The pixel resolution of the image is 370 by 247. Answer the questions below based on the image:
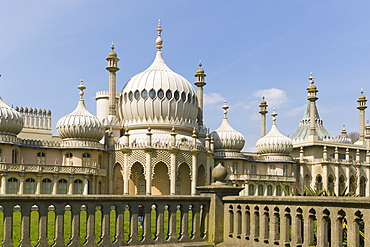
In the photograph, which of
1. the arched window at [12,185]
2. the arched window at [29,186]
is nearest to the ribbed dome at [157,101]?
the arched window at [29,186]

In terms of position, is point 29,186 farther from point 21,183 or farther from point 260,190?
point 260,190

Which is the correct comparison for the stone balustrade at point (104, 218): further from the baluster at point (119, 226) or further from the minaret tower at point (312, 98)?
the minaret tower at point (312, 98)

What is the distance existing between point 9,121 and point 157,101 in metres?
11.8

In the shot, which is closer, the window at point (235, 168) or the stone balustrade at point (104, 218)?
the stone balustrade at point (104, 218)

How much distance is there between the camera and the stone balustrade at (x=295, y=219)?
8.42m

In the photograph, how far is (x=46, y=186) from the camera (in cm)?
3397

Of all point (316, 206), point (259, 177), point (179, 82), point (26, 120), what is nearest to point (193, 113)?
point (179, 82)

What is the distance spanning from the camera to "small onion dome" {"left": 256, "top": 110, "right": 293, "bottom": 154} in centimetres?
4800

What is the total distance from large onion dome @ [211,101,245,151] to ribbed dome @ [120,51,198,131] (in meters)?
3.56

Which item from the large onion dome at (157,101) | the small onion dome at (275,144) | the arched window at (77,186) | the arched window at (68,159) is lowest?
the arched window at (77,186)

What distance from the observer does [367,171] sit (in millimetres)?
54031

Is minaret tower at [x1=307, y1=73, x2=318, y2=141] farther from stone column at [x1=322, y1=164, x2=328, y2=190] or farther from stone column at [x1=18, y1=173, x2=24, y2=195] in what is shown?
stone column at [x1=18, y1=173, x2=24, y2=195]

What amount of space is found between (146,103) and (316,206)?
104 feet

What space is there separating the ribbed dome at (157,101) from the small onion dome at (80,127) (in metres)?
3.53
